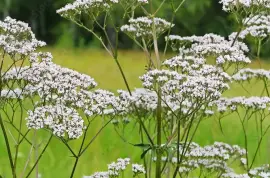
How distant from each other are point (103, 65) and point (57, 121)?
51.0ft

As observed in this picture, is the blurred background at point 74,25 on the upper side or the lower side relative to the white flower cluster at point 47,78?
upper

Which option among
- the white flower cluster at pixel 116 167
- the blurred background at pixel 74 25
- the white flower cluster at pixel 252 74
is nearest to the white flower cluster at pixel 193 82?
the white flower cluster at pixel 116 167

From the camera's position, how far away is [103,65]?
19797 millimetres

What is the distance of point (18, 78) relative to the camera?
4629 mm

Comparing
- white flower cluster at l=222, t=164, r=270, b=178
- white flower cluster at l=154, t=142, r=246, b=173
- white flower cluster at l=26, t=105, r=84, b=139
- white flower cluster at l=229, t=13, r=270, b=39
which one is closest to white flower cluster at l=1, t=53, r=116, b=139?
white flower cluster at l=26, t=105, r=84, b=139

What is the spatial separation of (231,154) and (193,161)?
0.61 metres

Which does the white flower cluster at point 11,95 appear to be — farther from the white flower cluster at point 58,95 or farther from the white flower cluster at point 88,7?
the white flower cluster at point 88,7

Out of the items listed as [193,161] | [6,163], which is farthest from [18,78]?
[6,163]

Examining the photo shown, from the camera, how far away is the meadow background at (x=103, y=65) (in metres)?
7.95

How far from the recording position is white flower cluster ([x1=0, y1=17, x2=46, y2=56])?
4496mm

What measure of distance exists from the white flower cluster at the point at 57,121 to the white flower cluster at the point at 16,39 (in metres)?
0.50

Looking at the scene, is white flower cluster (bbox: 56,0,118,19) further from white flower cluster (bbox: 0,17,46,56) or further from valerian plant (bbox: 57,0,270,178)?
white flower cluster (bbox: 0,17,46,56)

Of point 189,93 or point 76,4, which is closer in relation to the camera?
point 189,93

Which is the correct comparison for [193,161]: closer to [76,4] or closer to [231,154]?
[231,154]
